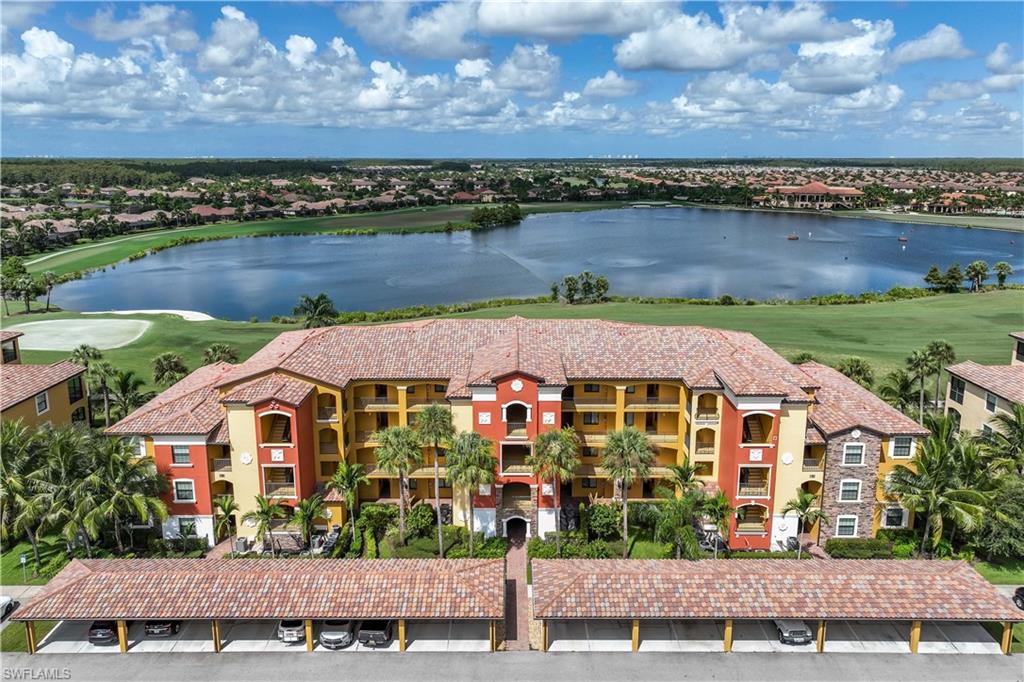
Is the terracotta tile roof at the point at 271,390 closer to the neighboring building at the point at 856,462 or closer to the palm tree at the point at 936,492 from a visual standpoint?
the neighboring building at the point at 856,462

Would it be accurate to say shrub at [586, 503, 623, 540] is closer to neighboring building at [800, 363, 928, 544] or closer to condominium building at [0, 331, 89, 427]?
neighboring building at [800, 363, 928, 544]

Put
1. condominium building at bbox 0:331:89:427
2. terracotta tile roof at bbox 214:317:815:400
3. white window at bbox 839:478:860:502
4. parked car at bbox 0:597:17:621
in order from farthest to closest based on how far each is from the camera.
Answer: condominium building at bbox 0:331:89:427 → terracotta tile roof at bbox 214:317:815:400 → white window at bbox 839:478:860:502 → parked car at bbox 0:597:17:621

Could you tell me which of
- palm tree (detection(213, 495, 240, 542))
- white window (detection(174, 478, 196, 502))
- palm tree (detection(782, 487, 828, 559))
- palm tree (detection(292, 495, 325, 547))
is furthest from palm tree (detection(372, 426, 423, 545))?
palm tree (detection(782, 487, 828, 559))

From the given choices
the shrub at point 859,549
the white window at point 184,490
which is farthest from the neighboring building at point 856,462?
the white window at point 184,490

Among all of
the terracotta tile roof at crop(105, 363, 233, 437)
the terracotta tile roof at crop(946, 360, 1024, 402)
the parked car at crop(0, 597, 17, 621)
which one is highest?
the terracotta tile roof at crop(946, 360, 1024, 402)

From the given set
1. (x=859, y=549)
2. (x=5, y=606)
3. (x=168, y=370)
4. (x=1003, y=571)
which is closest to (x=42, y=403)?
(x=168, y=370)

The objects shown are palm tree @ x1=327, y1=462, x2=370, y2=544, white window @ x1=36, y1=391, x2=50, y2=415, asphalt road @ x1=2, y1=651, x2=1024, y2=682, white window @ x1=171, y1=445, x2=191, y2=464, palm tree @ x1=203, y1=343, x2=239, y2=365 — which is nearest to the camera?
asphalt road @ x1=2, y1=651, x2=1024, y2=682

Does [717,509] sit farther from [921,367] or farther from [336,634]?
[921,367]
